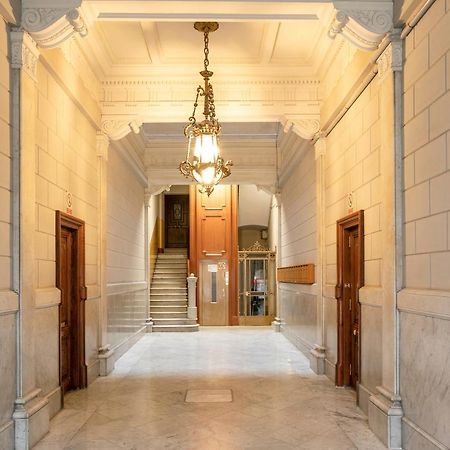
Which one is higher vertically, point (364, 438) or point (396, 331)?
point (396, 331)

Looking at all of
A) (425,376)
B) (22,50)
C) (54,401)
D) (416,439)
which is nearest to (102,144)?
(22,50)

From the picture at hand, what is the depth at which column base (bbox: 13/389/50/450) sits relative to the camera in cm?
419

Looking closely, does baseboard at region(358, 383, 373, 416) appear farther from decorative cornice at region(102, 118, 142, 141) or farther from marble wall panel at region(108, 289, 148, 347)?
decorative cornice at region(102, 118, 142, 141)

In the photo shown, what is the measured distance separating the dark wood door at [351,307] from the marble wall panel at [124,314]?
11.2ft

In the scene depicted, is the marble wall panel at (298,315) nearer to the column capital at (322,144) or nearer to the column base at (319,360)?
the column base at (319,360)

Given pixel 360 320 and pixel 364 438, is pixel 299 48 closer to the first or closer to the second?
pixel 360 320

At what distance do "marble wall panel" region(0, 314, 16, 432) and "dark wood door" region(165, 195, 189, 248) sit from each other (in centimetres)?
1530

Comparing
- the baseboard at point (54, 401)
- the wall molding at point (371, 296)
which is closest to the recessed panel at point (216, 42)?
the wall molding at point (371, 296)

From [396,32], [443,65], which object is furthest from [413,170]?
[396,32]

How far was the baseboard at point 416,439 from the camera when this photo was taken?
356cm

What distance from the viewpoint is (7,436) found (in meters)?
4.06

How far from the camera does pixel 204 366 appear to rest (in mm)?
8141

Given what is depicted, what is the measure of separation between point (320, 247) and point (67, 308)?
131 inches

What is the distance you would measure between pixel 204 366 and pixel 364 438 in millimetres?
3878
